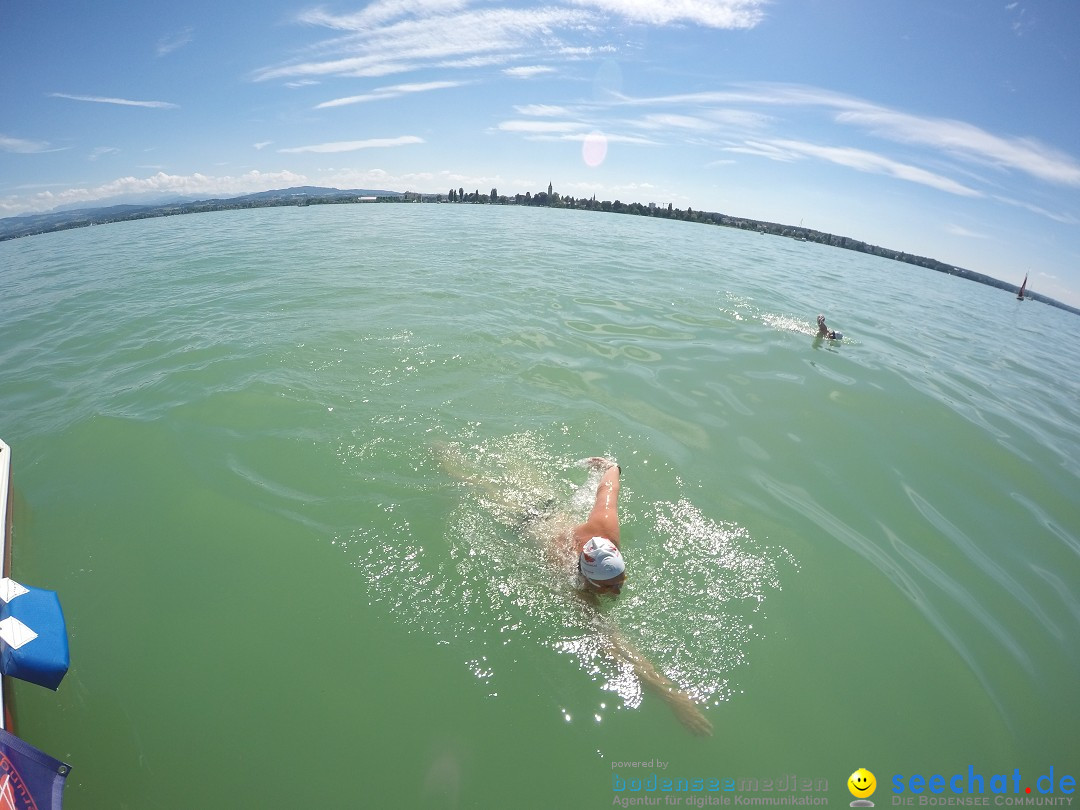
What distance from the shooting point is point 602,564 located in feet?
16.0

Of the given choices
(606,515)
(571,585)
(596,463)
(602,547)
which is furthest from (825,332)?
(571,585)

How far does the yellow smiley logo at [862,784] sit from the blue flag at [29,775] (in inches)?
244

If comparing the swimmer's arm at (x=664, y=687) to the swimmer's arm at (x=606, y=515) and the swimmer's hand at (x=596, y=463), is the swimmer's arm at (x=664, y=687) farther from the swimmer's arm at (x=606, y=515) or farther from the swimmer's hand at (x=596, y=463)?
the swimmer's hand at (x=596, y=463)

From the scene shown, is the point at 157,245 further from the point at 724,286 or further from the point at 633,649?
the point at 633,649

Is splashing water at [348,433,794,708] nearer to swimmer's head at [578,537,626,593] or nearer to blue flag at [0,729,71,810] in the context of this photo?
swimmer's head at [578,537,626,593]

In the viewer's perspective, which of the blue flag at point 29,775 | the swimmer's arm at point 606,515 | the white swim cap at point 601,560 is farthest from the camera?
the swimmer's arm at point 606,515

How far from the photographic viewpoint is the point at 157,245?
3188 cm

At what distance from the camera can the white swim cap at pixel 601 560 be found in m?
4.86

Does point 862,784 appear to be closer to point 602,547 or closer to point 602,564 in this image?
point 602,564

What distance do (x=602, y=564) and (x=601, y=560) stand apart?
5 cm

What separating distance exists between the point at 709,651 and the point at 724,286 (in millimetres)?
20598

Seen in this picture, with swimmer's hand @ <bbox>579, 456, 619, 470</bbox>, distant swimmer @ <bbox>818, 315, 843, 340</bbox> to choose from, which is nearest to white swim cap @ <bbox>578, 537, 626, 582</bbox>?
swimmer's hand @ <bbox>579, 456, 619, 470</bbox>

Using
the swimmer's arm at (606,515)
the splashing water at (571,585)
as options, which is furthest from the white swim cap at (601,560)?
the splashing water at (571,585)

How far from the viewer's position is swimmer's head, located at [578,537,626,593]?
486 centimetres
